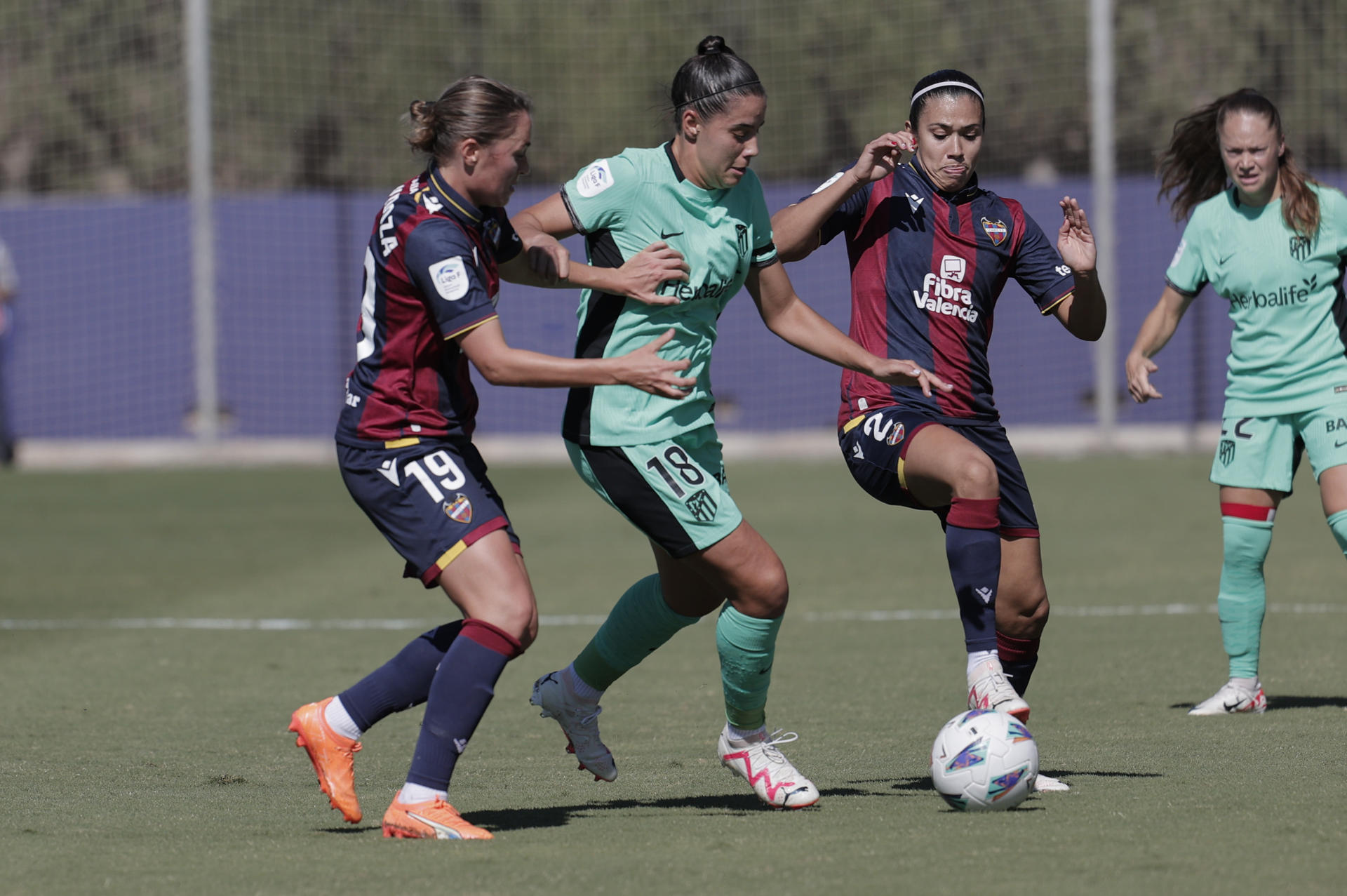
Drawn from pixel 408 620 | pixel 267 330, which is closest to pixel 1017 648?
pixel 408 620

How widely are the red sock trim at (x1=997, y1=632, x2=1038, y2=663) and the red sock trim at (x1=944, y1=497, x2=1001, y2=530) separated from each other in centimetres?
58

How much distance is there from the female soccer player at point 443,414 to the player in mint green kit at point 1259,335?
2.72m

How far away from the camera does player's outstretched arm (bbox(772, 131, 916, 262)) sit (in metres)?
5.45

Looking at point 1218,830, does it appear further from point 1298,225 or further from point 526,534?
point 526,534

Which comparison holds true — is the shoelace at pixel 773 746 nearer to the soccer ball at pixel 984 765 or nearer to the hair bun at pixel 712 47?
the soccer ball at pixel 984 765

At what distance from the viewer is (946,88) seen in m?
5.61

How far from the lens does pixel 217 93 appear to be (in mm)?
19000

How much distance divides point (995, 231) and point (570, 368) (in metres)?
2.06

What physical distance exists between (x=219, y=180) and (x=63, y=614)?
1220cm

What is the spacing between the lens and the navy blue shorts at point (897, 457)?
5520 millimetres

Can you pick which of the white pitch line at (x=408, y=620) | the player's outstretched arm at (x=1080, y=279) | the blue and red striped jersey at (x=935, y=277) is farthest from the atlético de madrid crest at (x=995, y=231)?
the white pitch line at (x=408, y=620)

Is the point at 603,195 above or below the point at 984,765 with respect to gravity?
above

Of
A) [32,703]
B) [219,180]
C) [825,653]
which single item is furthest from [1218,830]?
[219,180]

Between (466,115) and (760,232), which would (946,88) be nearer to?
(760,232)
